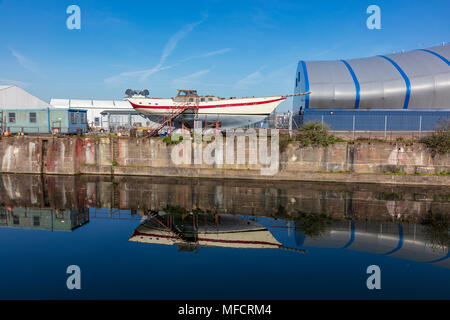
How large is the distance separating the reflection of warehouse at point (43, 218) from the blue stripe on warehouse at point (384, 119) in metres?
22.3

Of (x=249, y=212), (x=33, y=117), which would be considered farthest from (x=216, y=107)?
(x=33, y=117)

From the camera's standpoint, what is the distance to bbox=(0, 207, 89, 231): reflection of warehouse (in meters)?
14.9

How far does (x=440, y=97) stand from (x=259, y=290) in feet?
99.3

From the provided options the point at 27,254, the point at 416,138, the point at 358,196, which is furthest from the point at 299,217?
the point at 416,138

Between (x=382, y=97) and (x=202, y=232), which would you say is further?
(x=382, y=97)

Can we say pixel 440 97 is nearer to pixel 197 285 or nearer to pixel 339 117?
pixel 339 117

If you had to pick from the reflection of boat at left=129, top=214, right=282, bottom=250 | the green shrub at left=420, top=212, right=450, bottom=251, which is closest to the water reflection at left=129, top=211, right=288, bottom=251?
the reflection of boat at left=129, top=214, right=282, bottom=250

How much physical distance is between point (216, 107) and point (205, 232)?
1756 centimetres

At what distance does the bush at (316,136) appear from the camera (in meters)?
24.2

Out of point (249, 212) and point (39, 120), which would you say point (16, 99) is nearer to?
point (39, 120)

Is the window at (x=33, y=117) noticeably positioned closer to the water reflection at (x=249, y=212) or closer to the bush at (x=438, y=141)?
the water reflection at (x=249, y=212)

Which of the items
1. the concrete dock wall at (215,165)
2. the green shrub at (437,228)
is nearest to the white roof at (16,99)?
the concrete dock wall at (215,165)

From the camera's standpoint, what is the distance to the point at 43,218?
16062 millimetres

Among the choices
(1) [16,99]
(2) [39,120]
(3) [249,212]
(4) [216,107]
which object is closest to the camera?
(3) [249,212]
